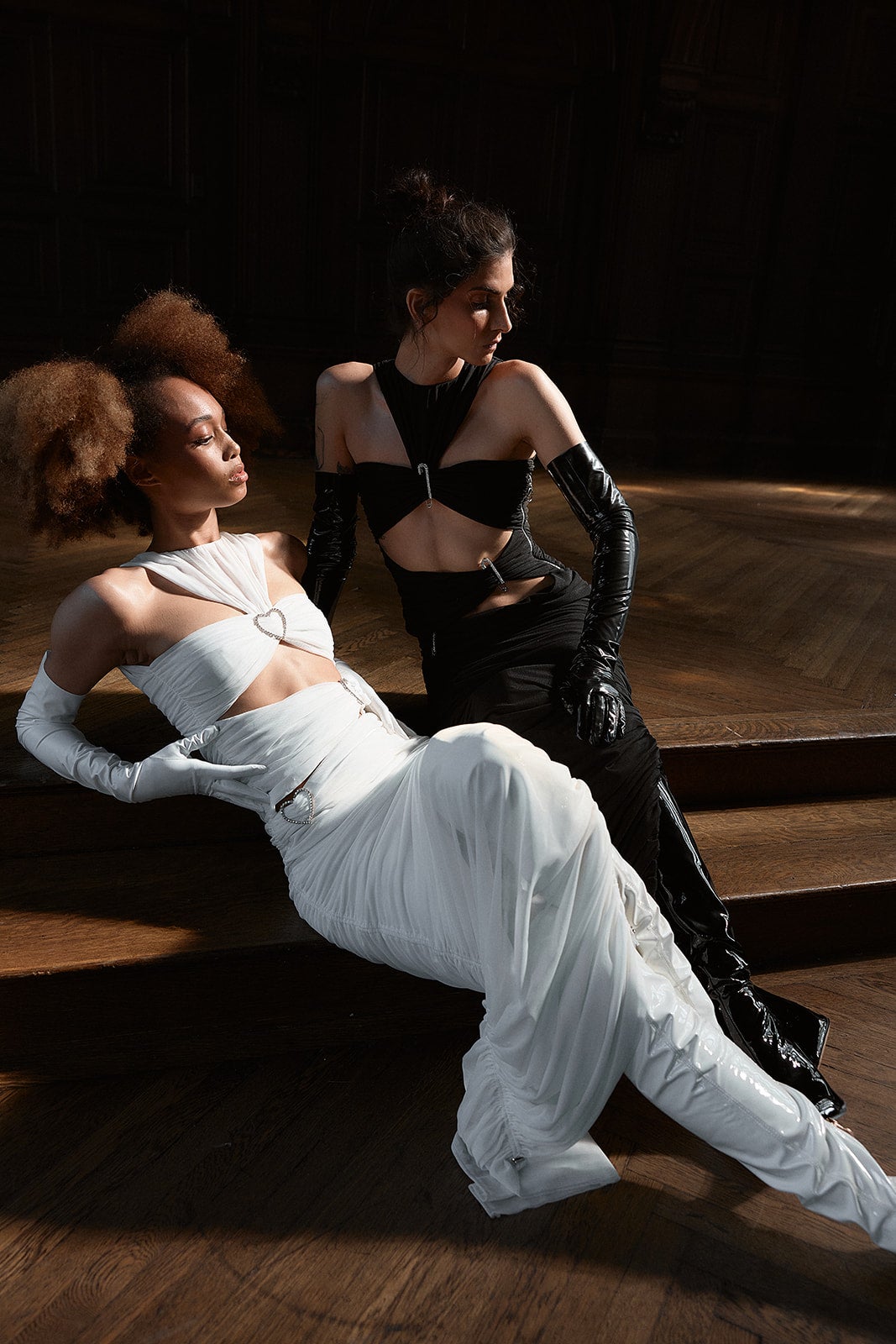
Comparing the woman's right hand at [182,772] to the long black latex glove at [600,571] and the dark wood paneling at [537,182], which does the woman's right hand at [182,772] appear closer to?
the long black latex glove at [600,571]

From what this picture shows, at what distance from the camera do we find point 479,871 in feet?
5.24

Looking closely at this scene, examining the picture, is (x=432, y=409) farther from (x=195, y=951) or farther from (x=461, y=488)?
(x=195, y=951)

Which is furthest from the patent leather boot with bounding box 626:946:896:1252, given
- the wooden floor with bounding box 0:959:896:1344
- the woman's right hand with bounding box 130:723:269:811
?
the woman's right hand with bounding box 130:723:269:811

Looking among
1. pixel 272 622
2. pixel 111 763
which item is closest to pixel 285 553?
pixel 272 622

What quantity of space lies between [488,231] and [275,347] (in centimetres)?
497

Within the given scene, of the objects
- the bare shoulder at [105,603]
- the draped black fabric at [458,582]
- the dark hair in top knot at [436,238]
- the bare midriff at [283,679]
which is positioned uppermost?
the dark hair in top knot at [436,238]

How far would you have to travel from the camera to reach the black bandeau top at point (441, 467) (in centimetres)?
228

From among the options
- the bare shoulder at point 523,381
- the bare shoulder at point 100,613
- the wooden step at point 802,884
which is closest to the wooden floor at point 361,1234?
the wooden step at point 802,884

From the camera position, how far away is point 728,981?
6.75 feet

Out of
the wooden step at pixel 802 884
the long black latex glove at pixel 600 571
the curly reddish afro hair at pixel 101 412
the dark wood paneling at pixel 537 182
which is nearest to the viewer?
the curly reddish afro hair at pixel 101 412

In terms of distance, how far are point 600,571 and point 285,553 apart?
0.68 meters

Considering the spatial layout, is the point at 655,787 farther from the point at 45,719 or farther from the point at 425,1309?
the point at 45,719

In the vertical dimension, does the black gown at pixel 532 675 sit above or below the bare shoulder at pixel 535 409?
below

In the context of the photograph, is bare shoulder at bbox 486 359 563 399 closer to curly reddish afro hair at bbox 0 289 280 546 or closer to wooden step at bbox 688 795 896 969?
curly reddish afro hair at bbox 0 289 280 546
